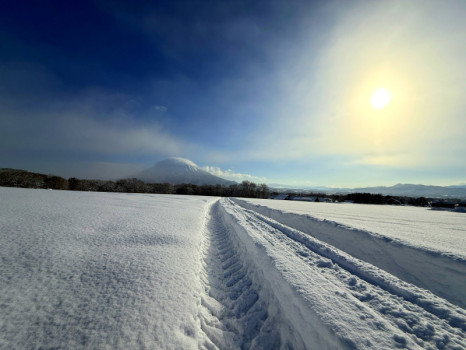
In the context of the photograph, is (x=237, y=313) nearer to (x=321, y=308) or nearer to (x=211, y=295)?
(x=211, y=295)

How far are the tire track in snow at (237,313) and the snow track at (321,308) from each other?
0.4 inches

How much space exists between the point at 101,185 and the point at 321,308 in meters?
66.6

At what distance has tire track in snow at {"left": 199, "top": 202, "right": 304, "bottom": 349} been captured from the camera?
199 centimetres

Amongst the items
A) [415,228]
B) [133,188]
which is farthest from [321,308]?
[133,188]

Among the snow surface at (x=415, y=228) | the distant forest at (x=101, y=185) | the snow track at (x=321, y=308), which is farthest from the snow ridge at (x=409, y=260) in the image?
the distant forest at (x=101, y=185)

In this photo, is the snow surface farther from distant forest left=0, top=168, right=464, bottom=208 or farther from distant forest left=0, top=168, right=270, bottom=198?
distant forest left=0, top=168, right=270, bottom=198

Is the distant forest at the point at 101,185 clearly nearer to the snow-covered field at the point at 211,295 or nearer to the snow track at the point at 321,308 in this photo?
the snow-covered field at the point at 211,295

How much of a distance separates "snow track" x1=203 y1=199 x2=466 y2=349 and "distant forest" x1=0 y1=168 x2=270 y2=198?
58.7 m

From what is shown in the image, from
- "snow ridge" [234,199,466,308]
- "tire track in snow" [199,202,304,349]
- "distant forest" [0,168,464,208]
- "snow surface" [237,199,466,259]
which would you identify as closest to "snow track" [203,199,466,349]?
"tire track in snow" [199,202,304,349]

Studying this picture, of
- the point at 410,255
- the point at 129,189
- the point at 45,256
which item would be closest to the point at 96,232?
the point at 45,256

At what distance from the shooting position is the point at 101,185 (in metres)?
54.5

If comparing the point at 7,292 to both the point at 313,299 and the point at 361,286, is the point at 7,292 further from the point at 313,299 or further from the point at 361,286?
the point at 361,286

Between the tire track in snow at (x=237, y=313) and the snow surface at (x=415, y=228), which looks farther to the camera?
the snow surface at (x=415, y=228)

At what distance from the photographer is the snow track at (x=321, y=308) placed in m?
1.74
